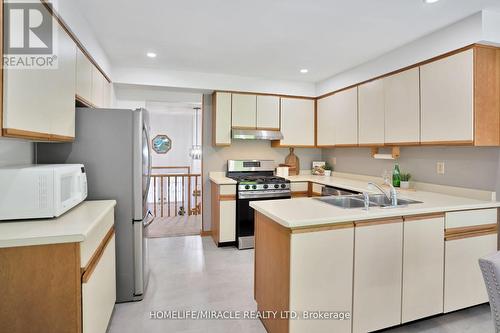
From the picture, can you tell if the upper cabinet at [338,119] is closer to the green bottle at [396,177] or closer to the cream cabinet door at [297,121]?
the cream cabinet door at [297,121]

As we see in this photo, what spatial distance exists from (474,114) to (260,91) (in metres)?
2.70

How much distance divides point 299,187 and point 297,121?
1117mm

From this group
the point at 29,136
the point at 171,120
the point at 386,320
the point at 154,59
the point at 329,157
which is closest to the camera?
the point at 29,136

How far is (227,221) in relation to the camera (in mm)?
3812

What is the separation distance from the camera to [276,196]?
13.0 feet

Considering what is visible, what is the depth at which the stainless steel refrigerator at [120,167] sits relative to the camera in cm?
231

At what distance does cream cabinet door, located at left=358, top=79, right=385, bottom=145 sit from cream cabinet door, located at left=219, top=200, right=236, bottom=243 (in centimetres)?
193

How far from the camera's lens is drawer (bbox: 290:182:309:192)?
4.09 metres

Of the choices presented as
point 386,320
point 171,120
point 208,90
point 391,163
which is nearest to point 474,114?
point 391,163

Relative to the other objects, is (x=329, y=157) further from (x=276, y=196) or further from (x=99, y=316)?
(x=99, y=316)

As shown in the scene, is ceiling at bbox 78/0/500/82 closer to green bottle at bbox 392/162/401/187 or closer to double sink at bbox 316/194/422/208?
green bottle at bbox 392/162/401/187

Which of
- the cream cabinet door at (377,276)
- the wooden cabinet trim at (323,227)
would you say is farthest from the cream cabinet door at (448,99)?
the wooden cabinet trim at (323,227)

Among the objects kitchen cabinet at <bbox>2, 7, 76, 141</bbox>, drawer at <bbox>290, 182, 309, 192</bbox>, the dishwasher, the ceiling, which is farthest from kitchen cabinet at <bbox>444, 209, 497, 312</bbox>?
kitchen cabinet at <bbox>2, 7, 76, 141</bbox>

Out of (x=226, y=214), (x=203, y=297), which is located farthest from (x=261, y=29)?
(x=203, y=297)
